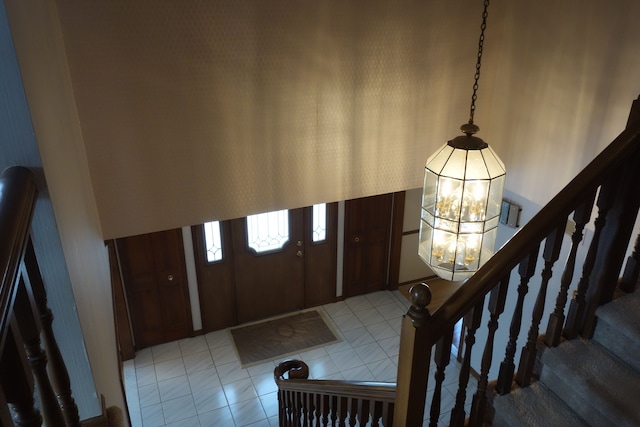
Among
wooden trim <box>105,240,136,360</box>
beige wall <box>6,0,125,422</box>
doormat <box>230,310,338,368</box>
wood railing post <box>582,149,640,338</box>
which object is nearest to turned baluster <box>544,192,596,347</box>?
wood railing post <box>582,149,640,338</box>

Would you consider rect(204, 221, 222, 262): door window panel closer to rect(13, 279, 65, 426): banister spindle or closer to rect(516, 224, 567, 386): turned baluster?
rect(516, 224, 567, 386): turned baluster

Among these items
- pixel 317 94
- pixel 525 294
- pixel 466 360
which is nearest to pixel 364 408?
pixel 466 360

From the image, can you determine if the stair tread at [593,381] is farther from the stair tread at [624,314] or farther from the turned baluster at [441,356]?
the turned baluster at [441,356]

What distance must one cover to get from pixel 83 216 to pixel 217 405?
11.7 ft

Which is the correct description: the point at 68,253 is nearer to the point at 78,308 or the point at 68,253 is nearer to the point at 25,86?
the point at 78,308

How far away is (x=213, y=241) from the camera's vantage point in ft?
19.0

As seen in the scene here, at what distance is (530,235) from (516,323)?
1.34 feet

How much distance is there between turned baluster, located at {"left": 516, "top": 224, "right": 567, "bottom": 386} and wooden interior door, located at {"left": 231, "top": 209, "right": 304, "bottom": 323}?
412cm

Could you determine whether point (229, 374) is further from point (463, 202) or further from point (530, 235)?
point (530, 235)

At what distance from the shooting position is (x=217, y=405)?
196 inches

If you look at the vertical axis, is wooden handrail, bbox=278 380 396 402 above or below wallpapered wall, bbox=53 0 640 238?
below

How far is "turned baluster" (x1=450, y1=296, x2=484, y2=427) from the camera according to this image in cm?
169

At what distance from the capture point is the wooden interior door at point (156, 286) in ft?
17.9

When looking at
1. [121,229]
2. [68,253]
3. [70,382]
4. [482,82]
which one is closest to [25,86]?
[68,253]
